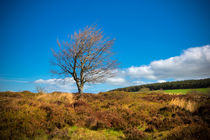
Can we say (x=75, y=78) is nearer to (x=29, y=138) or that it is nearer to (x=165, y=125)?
(x=29, y=138)

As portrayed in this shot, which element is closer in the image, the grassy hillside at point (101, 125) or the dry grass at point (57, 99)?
the grassy hillside at point (101, 125)

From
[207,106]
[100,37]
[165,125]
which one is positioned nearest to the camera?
[165,125]

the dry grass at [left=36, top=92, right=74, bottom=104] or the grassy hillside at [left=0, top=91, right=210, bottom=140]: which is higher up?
Result: the dry grass at [left=36, top=92, right=74, bottom=104]

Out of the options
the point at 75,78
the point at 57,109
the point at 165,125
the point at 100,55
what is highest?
the point at 100,55

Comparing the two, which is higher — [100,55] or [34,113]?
[100,55]

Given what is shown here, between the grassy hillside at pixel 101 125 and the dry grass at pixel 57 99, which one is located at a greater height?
the dry grass at pixel 57 99

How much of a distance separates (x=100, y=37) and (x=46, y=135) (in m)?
14.6

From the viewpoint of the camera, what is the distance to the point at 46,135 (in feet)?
18.1

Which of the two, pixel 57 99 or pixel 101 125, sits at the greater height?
pixel 57 99

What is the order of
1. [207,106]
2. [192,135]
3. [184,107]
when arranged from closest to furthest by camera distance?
[192,135] → [207,106] → [184,107]

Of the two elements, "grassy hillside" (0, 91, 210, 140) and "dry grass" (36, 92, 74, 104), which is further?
"dry grass" (36, 92, 74, 104)

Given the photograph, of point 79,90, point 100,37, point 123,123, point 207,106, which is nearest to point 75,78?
point 79,90

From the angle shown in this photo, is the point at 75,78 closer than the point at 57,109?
No

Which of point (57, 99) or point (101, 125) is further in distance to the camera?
point (57, 99)
